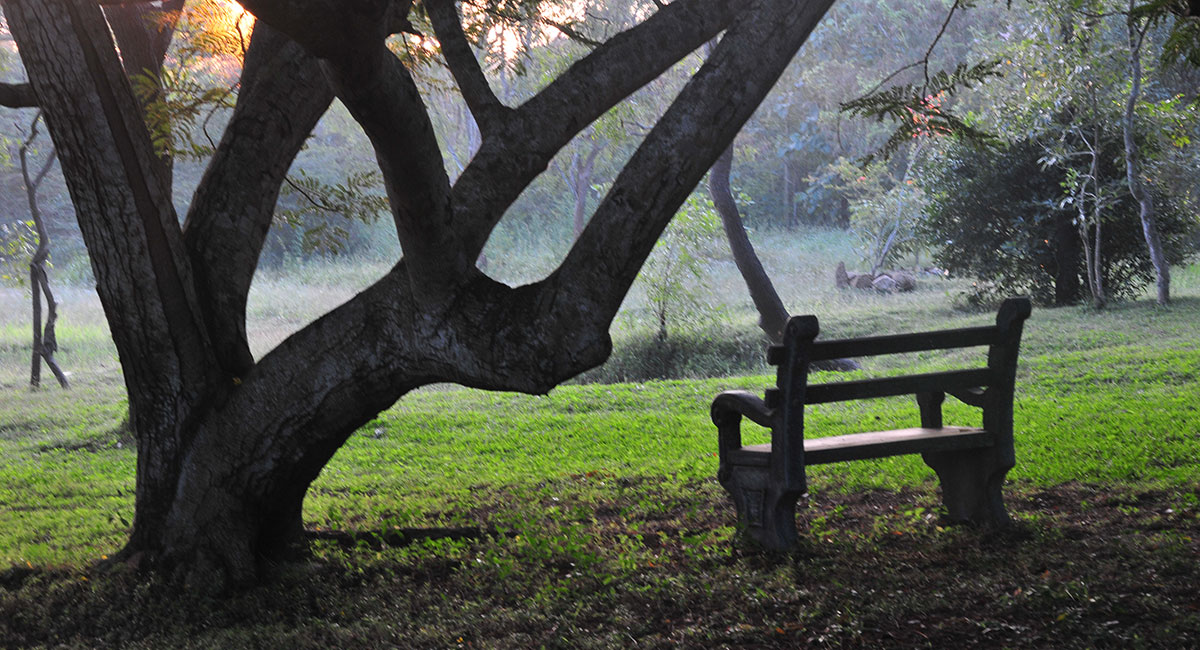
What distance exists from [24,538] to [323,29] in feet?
16.6

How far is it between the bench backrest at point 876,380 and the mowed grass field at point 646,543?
552 millimetres

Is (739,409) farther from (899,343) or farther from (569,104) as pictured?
(569,104)

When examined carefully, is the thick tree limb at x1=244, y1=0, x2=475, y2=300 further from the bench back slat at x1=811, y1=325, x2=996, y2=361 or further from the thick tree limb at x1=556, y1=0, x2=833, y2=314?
the bench back slat at x1=811, y1=325, x2=996, y2=361

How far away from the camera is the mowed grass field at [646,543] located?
4137mm

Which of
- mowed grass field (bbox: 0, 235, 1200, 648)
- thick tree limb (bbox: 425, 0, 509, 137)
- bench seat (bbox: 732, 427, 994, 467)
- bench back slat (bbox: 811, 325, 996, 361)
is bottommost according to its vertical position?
mowed grass field (bbox: 0, 235, 1200, 648)

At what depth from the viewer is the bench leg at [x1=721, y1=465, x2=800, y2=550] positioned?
505cm

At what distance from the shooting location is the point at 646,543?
18.4 ft

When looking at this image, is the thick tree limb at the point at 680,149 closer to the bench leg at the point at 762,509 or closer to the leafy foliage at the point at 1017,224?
the bench leg at the point at 762,509

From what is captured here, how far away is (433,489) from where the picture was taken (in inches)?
303

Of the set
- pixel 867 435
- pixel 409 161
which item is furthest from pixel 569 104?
pixel 867 435

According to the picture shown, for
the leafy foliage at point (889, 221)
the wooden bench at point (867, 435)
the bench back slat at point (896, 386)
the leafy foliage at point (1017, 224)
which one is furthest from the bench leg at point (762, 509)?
the leafy foliage at point (889, 221)

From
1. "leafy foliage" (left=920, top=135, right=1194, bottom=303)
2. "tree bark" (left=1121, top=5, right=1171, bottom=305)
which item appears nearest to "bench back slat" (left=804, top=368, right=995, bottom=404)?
"tree bark" (left=1121, top=5, right=1171, bottom=305)

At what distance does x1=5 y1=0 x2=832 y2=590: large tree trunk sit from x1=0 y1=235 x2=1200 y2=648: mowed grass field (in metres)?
0.52

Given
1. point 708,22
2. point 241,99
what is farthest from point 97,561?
point 708,22
